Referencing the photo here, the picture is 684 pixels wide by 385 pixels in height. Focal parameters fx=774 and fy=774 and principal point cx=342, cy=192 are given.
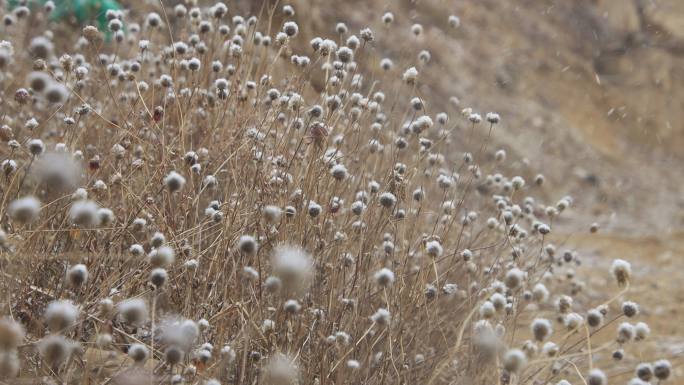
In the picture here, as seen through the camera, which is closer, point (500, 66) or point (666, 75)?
point (500, 66)

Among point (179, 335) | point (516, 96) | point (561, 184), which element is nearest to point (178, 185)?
point (179, 335)

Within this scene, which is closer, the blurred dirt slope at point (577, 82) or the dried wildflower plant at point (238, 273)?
the dried wildflower plant at point (238, 273)

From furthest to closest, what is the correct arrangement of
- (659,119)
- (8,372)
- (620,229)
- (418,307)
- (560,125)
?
(659,119) < (560,125) < (620,229) < (418,307) < (8,372)

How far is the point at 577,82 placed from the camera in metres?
9.56

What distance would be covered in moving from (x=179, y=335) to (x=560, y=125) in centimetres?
810

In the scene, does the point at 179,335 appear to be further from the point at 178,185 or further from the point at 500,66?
the point at 500,66

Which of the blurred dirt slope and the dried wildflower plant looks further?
the blurred dirt slope

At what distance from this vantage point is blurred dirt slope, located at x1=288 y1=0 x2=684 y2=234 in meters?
8.06

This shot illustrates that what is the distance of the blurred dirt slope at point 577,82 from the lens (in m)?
8.06

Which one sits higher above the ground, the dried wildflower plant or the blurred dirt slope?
the blurred dirt slope

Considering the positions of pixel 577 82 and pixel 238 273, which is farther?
pixel 577 82

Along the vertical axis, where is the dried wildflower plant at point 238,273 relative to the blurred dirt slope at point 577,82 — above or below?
below

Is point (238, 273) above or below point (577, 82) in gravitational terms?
below

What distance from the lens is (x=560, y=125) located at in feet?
29.2
